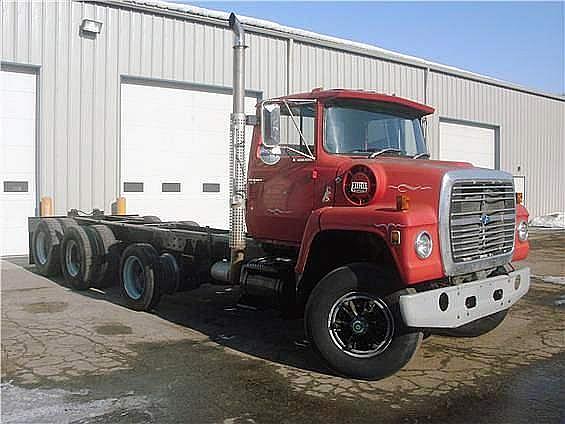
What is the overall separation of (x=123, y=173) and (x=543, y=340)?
433 inches

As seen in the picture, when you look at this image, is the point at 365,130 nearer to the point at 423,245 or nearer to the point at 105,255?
the point at 423,245

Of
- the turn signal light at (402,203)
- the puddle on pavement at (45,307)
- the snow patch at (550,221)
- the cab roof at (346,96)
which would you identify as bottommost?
the puddle on pavement at (45,307)

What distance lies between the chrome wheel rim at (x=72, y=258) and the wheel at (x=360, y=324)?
550cm

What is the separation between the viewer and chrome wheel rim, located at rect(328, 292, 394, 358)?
545 centimetres

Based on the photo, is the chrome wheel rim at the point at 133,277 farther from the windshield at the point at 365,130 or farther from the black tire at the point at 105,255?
the windshield at the point at 365,130

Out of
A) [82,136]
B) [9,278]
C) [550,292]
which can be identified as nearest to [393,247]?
[550,292]

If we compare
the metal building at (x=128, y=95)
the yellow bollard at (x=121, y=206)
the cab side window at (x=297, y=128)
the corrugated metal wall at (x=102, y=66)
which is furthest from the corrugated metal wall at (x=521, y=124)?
the cab side window at (x=297, y=128)

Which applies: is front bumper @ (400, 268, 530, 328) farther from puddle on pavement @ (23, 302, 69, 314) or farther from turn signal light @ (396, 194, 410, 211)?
puddle on pavement @ (23, 302, 69, 314)

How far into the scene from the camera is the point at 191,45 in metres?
16.1

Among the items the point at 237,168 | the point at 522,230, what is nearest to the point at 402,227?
the point at 522,230

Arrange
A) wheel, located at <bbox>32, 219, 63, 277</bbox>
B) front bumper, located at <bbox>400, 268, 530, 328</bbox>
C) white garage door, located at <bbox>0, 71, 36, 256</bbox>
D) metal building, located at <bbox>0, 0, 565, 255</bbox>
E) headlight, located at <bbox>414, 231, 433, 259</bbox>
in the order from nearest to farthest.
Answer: front bumper, located at <bbox>400, 268, 530, 328</bbox>, headlight, located at <bbox>414, 231, 433, 259</bbox>, wheel, located at <bbox>32, 219, 63, 277</bbox>, white garage door, located at <bbox>0, 71, 36, 256</bbox>, metal building, located at <bbox>0, 0, 565, 255</bbox>

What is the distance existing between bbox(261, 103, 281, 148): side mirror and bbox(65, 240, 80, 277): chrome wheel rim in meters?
4.91

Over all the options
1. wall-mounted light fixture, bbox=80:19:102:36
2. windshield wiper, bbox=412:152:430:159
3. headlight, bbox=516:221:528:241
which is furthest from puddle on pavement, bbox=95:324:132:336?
wall-mounted light fixture, bbox=80:19:102:36

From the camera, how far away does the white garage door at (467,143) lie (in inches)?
949
